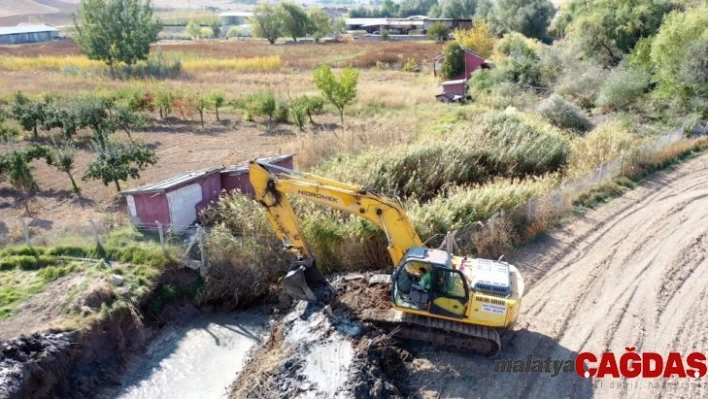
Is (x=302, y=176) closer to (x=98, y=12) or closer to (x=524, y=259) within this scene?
(x=524, y=259)

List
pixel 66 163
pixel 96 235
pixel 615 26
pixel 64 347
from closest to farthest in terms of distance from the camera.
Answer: pixel 64 347
pixel 96 235
pixel 66 163
pixel 615 26

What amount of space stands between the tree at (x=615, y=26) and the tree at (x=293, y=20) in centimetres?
5048

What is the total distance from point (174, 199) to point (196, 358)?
4.61 m

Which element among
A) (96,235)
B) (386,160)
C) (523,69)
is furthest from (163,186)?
(523,69)

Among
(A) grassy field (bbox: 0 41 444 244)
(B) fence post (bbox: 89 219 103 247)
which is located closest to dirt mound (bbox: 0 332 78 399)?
(B) fence post (bbox: 89 219 103 247)

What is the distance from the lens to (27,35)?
8531 cm

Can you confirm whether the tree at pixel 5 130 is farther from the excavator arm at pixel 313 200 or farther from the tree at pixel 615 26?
the tree at pixel 615 26

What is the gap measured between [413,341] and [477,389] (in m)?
1.71

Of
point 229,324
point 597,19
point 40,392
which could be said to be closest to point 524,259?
point 229,324

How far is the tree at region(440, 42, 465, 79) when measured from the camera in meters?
39.8

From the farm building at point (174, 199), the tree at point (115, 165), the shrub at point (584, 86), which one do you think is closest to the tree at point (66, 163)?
the tree at point (115, 165)

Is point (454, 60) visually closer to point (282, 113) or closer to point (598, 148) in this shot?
point (282, 113)

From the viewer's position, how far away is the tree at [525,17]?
61.2 meters

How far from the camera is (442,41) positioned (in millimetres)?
71500
